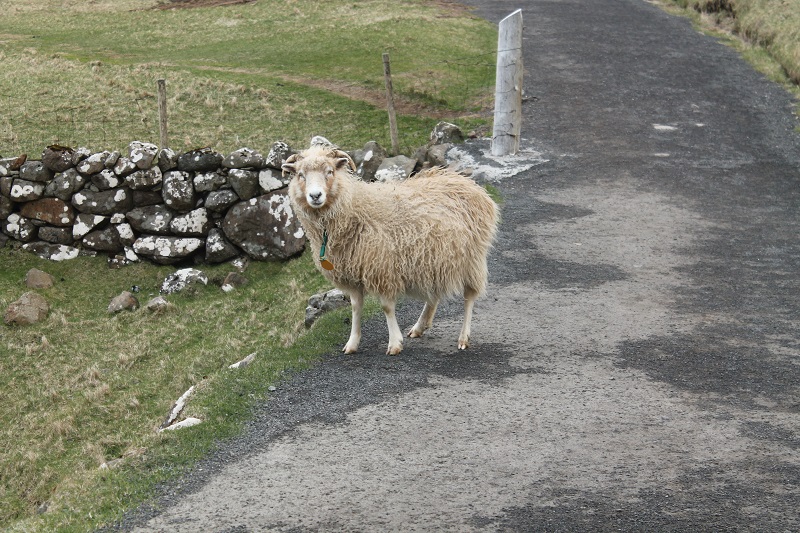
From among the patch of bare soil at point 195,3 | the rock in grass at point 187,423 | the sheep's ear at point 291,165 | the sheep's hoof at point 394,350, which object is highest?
the sheep's ear at point 291,165

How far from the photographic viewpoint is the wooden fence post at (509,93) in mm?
18578

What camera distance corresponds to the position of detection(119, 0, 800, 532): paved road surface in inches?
263

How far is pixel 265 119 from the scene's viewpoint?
21328 mm

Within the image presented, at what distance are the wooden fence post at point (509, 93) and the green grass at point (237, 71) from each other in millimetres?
2021

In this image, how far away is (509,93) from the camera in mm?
18734

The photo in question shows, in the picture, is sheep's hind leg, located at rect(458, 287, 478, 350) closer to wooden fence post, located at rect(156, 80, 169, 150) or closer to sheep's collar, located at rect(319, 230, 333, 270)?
sheep's collar, located at rect(319, 230, 333, 270)

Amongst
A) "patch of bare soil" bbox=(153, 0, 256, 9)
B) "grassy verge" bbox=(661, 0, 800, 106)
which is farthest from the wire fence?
"patch of bare soil" bbox=(153, 0, 256, 9)

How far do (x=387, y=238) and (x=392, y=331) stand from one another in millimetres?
1005

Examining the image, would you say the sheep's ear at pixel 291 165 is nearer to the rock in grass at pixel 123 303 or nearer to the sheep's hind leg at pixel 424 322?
the sheep's hind leg at pixel 424 322

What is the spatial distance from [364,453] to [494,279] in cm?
545

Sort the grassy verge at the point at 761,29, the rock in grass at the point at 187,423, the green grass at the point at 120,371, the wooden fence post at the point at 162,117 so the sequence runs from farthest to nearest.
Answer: the grassy verge at the point at 761,29 < the wooden fence post at the point at 162,117 < the rock in grass at the point at 187,423 < the green grass at the point at 120,371

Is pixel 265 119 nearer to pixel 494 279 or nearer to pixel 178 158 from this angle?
pixel 178 158

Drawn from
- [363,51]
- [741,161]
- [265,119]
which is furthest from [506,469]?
[363,51]

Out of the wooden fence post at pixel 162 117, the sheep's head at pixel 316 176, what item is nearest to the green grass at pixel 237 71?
the wooden fence post at pixel 162 117
